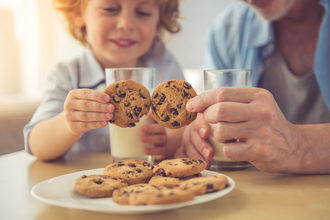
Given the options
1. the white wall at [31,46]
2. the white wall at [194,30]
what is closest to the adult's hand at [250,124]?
the white wall at [31,46]

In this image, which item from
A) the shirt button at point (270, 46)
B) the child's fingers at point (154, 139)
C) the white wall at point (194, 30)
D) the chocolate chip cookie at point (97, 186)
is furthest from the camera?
the white wall at point (194, 30)

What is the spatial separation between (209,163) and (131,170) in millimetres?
273

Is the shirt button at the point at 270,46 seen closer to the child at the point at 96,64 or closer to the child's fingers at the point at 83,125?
the child at the point at 96,64

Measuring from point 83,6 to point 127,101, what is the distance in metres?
0.85

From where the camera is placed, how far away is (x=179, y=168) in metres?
0.70

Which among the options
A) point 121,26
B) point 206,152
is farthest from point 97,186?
point 121,26

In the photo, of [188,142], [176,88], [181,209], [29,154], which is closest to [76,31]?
[29,154]

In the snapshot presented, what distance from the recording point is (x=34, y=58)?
3.21 meters

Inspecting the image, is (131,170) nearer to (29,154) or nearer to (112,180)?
(112,180)

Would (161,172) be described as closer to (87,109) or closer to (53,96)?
(87,109)

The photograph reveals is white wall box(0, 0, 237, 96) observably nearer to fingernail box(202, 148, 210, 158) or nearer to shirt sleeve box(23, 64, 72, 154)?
shirt sleeve box(23, 64, 72, 154)

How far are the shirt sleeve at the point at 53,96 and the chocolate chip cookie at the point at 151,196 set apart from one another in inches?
28.6

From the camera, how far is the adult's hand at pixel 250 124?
0.77 m

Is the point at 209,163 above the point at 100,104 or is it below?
below
